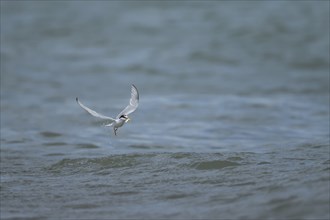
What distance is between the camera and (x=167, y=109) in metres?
13.6

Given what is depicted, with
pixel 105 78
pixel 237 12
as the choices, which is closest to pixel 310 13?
pixel 237 12

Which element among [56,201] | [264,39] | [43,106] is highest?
[264,39]

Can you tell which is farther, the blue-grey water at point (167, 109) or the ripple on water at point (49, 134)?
the ripple on water at point (49, 134)

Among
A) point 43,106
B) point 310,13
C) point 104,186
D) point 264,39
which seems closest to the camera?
A: point 104,186

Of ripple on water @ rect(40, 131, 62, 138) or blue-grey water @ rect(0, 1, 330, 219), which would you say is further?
ripple on water @ rect(40, 131, 62, 138)

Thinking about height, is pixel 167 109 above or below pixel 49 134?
above

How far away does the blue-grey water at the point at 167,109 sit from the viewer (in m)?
8.01

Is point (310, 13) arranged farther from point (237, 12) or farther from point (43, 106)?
point (43, 106)

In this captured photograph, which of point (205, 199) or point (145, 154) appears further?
point (145, 154)

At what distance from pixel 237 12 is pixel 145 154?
32.4 feet

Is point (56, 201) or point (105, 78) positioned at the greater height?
point (105, 78)

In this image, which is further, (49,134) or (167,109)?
(167,109)

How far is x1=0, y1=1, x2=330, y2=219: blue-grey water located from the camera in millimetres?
8008

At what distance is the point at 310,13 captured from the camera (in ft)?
63.5
